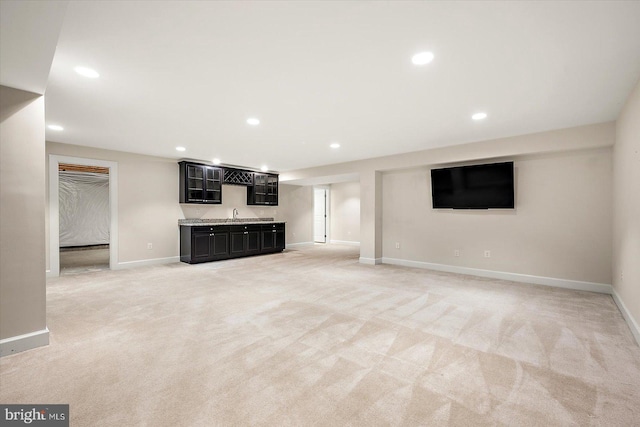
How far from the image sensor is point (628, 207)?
3076 mm

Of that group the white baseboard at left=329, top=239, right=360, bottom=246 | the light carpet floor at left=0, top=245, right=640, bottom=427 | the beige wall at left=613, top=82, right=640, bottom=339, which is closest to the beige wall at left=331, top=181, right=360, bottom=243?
the white baseboard at left=329, top=239, right=360, bottom=246

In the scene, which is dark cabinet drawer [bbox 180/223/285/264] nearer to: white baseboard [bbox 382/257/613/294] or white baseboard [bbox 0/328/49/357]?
white baseboard [bbox 382/257/613/294]

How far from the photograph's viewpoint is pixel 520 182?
4871mm

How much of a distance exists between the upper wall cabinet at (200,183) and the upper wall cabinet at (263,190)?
3.53 ft

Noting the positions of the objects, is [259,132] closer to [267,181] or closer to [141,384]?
[141,384]

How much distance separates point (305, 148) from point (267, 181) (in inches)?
127

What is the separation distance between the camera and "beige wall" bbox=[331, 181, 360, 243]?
10188mm

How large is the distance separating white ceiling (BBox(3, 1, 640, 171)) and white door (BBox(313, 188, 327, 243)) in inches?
261

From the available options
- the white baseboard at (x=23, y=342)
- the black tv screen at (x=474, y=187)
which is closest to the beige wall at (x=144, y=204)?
the white baseboard at (x=23, y=342)

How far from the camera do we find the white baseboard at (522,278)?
13.9 feet

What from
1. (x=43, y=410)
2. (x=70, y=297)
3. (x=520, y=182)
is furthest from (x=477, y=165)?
(x=70, y=297)

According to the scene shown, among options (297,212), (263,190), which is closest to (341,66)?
(263,190)

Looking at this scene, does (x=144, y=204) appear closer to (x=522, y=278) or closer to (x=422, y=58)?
(x=422, y=58)

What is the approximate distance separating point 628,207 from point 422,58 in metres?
2.91
